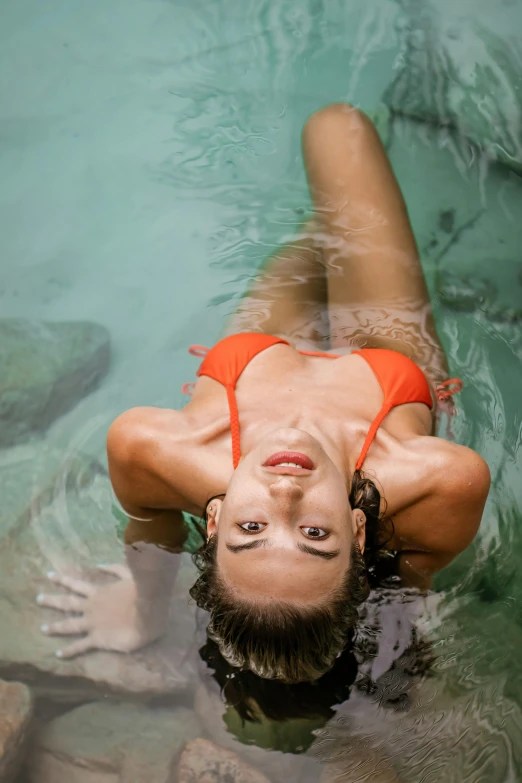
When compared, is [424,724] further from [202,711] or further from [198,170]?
[198,170]

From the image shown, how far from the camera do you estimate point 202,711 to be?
3049mm

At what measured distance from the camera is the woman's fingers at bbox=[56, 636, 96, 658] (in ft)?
10.6

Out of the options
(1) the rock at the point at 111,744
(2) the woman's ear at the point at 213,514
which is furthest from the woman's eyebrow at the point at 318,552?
(1) the rock at the point at 111,744

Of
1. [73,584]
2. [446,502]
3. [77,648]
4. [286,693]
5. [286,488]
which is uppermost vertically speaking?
[286,488]

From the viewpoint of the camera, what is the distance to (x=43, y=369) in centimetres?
422

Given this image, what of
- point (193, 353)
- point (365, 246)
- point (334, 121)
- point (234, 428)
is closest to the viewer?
point (234, 428)

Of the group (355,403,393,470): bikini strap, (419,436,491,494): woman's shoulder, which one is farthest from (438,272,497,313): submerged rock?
(419,436,491,494): woman's shoulder

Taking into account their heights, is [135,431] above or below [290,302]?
below

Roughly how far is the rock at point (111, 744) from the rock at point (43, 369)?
5.13ft

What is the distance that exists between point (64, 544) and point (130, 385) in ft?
3.20

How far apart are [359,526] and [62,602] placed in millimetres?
1641

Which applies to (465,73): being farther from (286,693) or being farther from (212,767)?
(212,767)

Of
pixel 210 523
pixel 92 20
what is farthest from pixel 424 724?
pixel 92 20

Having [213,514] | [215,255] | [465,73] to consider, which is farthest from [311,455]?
[465,73]
